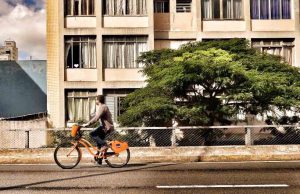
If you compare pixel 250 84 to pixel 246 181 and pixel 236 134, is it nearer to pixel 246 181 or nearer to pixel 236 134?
pixel 236 134

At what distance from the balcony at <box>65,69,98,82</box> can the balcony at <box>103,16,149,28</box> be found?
9.71ft

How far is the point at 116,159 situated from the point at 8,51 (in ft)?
186

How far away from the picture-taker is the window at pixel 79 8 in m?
26.4

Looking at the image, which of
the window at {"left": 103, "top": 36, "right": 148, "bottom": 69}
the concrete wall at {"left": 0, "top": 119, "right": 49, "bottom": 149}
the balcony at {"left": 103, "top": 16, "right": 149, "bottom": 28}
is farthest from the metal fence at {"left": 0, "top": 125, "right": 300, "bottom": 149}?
the balcony at {"left": 103, "top": 16, "right": 149, "bottom": 28}

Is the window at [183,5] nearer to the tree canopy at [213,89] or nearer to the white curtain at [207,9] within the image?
the white curtain at [207,9]

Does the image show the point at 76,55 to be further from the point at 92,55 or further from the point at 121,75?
the point at 121,75

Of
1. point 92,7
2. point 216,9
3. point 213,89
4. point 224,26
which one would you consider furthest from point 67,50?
point 213,89

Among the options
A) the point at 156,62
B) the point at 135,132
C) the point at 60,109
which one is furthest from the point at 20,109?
the point at 135,132

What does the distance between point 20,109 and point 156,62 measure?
551 inches

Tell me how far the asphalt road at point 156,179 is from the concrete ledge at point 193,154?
1527 mm

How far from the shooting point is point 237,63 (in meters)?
17.3

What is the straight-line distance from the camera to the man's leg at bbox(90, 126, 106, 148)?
39.0 feet

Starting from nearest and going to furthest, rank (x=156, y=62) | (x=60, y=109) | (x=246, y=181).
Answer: (x=246, y=181)
(x=156, y=62)
(x=60, y=109)

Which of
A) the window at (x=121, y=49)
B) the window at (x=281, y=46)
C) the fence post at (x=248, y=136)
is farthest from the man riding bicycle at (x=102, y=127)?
the window at (x=281, y=46)
